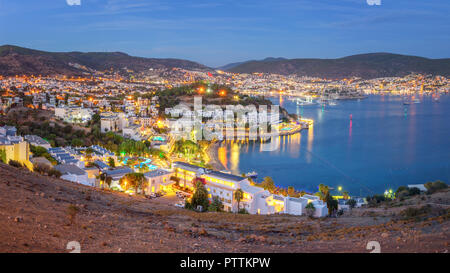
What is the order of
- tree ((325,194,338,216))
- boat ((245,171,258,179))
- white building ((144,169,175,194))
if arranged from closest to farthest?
tree ((325,194,338,216))
white building ((144,169,175,194))
boat ((245,171,258,179))

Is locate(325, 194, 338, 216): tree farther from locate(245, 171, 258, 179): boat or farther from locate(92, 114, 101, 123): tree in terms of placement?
locate(92, 114, 101, 123): tree

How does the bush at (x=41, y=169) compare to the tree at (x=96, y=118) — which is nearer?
the bush at (x=41, y=169)

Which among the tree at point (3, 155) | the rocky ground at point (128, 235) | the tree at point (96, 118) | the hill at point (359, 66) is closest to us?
Result: the rocky ground at point (128, 235)

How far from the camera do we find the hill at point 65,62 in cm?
→ 3422

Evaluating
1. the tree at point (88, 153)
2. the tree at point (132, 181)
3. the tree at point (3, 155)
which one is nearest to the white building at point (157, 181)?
the tree at point (132, 181)

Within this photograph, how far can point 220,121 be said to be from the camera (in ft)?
66.8

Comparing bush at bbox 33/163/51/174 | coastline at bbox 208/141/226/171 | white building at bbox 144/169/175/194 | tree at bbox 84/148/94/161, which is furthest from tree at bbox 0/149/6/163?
coastline at bbox 208/141/226/171

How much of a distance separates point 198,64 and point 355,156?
50.6 meters

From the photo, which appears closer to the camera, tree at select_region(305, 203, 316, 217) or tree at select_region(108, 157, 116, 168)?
tree at select_region(305, 203, 316, 217)

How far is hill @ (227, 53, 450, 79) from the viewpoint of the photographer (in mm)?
56344

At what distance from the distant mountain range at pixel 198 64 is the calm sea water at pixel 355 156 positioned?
28.4 m

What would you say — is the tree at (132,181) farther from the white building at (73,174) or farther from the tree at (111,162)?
the tree at (111,162)

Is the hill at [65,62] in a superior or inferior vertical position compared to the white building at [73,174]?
superior
